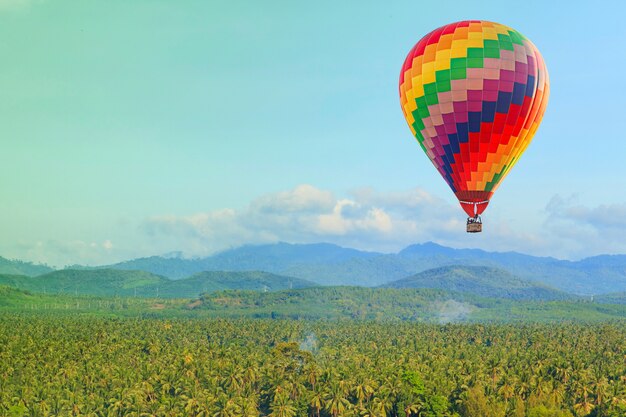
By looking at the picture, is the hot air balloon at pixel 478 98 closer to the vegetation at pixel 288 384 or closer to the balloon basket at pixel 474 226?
the balloon basket at pixel 474 226

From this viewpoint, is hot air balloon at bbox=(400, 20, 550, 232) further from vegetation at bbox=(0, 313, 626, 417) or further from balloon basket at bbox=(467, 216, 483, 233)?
vegetation at bbox=(0, 313, 626, 417)

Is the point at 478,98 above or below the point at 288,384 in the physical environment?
above

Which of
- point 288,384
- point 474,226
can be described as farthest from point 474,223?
point 288,384

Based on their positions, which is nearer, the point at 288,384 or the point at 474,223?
the point at 474,223

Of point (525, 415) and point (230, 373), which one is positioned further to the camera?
point (230, 373)

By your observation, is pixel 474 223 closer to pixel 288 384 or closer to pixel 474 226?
pixel 474 226

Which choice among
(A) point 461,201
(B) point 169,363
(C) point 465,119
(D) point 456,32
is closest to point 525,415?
(A) point 461,201

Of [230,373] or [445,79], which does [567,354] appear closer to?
[230,373]

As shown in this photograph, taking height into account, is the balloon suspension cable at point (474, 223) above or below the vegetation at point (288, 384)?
A: above

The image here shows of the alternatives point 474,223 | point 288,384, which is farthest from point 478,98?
point 288,384
